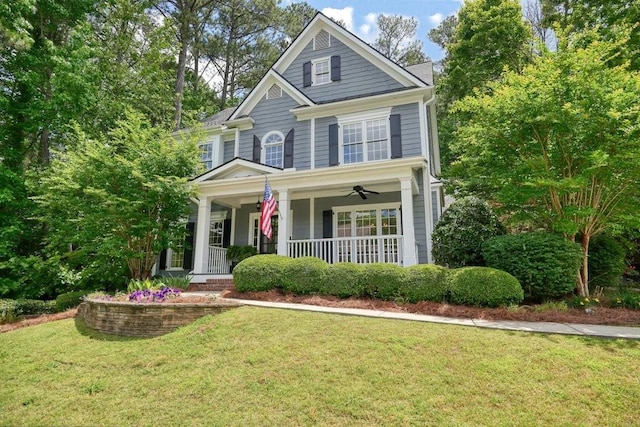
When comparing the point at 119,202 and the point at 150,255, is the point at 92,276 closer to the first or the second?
the point at 150,255

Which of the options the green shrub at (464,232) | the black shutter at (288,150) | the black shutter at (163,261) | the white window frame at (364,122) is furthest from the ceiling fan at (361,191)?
the black shutter at (163,261)

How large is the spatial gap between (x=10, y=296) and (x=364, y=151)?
550 inches

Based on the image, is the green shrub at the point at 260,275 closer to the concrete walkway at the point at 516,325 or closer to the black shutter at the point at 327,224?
the concrete walkway at the point at 516,325

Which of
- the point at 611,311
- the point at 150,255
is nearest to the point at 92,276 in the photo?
the point at 150,255

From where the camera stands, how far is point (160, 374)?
4.82m

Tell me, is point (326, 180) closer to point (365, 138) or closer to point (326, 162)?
point (326, 162)

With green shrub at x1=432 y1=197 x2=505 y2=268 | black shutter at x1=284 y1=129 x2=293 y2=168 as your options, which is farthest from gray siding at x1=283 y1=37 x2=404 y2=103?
green shrub at x1=432 y1=197 x2=505 y2=268

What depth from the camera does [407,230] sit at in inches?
376

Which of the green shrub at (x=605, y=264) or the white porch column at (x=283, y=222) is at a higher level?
the white porch column at (x=283, y=222)

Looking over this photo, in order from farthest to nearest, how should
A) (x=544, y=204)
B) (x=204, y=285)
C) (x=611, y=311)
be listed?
(x=204, y=285), (x=544, y=204), (x=611, y=311)

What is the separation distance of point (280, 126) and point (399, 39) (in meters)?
21.9

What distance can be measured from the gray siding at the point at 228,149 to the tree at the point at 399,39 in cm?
2018

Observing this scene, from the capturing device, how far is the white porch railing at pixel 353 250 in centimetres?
1016

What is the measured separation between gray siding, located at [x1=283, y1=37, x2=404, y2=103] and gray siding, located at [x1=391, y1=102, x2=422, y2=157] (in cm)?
109
